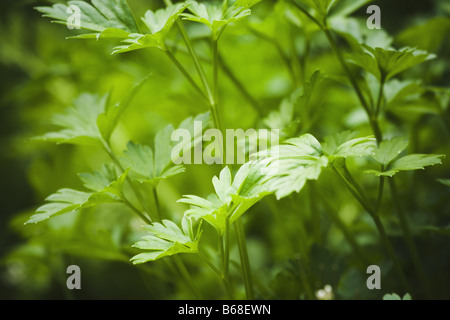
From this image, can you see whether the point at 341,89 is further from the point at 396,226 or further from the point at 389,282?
the point at 389,282

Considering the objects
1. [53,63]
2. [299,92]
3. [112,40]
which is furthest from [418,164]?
[53,63]

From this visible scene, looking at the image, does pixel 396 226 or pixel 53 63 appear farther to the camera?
pixel 53 63

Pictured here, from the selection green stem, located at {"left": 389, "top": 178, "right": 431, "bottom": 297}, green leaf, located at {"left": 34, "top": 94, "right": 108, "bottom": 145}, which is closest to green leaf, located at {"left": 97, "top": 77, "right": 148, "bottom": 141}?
green leaf, located at {"left": 34, "top": 94, "right": 108, "bottom": 145}

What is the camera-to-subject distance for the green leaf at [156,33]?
573 millimetres

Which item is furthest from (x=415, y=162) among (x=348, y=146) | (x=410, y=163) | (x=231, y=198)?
(x=231, y=198)

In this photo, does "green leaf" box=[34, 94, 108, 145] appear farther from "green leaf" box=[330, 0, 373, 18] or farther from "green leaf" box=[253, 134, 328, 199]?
"green leaf" box=[330, 0, 373, 18]

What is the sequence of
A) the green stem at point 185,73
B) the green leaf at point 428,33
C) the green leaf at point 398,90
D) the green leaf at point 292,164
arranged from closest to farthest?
the green leaf at point 292,164 < the green stem at point 185,73 < the green leaf at point 398,90 < the green leaf at point 428,33

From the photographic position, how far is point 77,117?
2.60 ft

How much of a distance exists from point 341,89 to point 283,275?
558 millimetres

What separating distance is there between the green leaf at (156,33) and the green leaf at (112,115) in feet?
0.32

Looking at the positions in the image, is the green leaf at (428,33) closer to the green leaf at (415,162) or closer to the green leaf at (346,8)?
the green leaf at (346,8)

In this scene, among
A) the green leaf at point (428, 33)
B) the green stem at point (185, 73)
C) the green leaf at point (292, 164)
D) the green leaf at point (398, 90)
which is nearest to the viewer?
the green leaf at point (292, 164)

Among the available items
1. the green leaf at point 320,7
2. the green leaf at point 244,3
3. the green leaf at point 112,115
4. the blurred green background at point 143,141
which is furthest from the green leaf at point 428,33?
the green leaf at point 112,115

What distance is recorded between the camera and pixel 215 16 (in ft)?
2.10
